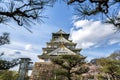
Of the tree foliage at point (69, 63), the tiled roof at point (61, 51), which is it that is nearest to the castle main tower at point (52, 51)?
the tiled roof at point (61, 51)

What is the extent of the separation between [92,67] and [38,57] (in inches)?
333

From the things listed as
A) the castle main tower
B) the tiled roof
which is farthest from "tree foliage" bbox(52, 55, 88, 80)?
the tiled roof

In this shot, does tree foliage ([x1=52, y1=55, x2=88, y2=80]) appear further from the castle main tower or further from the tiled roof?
the tiled roof

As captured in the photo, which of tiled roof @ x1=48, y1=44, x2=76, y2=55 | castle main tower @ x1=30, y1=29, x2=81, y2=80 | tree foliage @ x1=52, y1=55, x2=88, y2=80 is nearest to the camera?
tree foliage @ x1=52, y1=55, x2=88, y2=80

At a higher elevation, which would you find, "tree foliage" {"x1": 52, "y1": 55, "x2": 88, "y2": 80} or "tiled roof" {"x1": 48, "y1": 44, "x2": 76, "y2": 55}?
"tree foliage" {"x1": 52, "y1": 55, "x2": 88, "y2": 80}

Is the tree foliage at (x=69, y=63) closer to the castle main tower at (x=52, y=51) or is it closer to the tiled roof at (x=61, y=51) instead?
the castle main tower at (x=52, y=51)

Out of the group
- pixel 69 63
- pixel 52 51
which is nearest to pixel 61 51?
pixel 52 51

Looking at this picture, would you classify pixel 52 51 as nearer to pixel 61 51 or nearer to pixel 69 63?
pixel 61 51

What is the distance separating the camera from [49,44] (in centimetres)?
3350

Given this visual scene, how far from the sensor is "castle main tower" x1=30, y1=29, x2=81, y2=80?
18562mm

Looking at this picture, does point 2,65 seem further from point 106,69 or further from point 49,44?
point 49,44

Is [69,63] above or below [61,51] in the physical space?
above

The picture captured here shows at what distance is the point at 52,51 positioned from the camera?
2980cm

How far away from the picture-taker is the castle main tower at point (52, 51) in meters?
18.6
